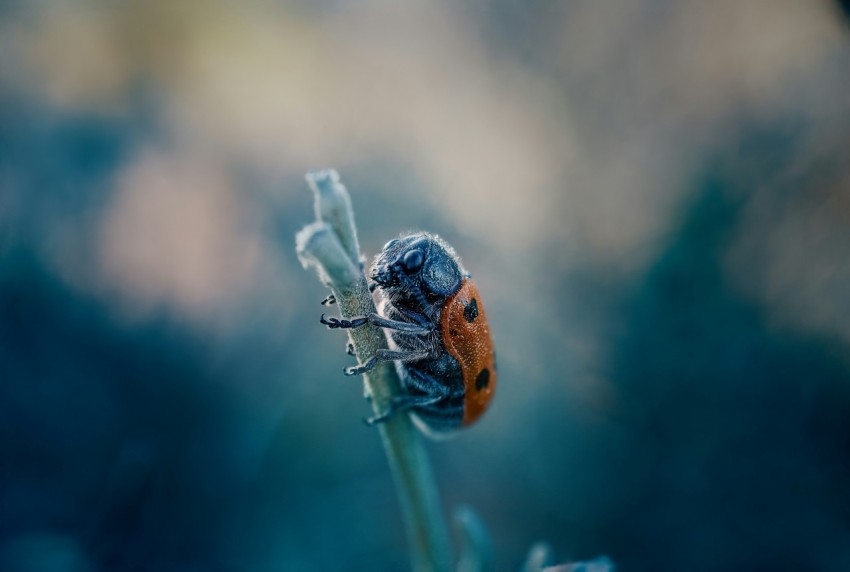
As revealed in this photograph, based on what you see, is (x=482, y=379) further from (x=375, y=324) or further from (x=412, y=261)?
(x=375, y=324)

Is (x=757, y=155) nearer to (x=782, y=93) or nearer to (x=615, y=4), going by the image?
(x=782, y=93)

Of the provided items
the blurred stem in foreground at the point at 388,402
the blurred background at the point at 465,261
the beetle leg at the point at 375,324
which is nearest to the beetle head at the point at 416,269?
the beetle leg at the point at 375,324

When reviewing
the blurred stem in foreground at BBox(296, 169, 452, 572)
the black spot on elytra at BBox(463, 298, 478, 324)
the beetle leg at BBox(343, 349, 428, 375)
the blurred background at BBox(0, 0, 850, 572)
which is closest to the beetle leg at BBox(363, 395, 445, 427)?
the blurred stem in foreground at BBox(296, 169, 452, 572)

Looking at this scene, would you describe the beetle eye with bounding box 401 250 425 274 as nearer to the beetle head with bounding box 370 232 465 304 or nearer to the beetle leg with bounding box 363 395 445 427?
the beetle head with bounding box 370 232 465 304

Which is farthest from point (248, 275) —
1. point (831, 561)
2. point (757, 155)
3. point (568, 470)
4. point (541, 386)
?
point (831, 561)

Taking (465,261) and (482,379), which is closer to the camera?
(482,379)

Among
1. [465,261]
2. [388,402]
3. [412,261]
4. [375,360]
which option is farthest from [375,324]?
[465,261]
